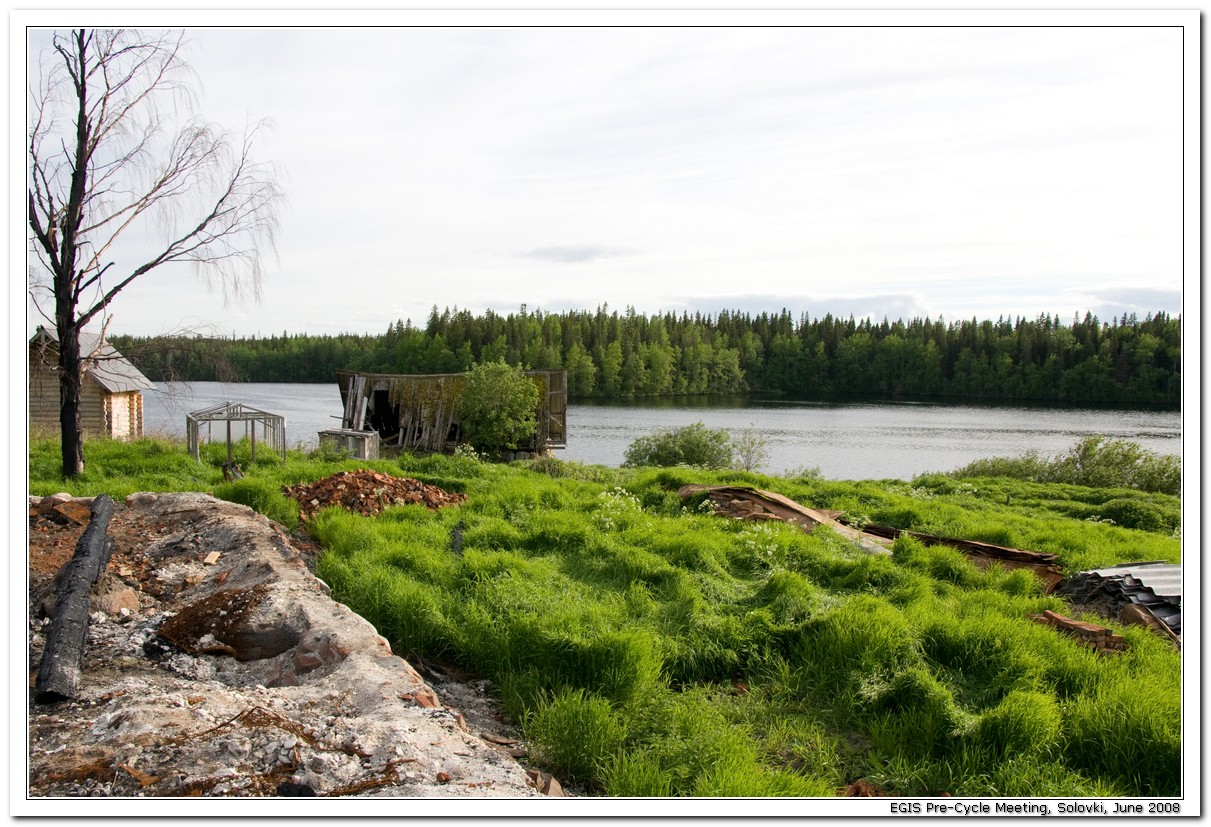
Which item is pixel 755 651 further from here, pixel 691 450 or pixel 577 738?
pixel 691 450

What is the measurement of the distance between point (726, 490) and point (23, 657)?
9309 millimetres

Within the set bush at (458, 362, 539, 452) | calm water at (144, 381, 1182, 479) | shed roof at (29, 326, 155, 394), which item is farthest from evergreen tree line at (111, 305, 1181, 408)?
shed roof at (29, 326, 155, 394)

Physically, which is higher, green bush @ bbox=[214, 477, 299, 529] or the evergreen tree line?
the evergreen tree line

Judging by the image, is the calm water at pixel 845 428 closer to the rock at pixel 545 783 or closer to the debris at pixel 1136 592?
the rock at pixel 545 783

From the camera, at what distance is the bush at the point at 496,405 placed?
25453 millimetres

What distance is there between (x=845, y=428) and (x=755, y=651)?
151 feet

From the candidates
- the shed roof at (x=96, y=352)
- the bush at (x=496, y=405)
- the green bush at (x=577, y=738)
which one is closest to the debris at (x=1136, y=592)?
the green bush at (x=577, y=738)

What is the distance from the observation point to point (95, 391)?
2216cm

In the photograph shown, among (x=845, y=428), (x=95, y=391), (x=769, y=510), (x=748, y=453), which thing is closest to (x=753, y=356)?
(x=845, y=428)

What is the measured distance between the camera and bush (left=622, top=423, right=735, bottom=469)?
25219mm

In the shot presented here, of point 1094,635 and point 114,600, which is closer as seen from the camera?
point 114,600

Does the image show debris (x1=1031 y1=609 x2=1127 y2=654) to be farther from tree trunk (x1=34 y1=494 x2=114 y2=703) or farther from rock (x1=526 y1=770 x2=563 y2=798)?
tree trunk (x1=34 y1=494 x2=114 y2=703)

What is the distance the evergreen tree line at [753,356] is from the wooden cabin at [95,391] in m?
18.3

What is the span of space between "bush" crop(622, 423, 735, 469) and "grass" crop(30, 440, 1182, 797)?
48.4ft
